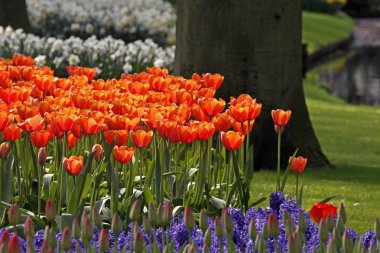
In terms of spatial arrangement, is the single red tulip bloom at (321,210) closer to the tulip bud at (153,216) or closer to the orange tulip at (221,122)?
the tulip bud at (153,216)

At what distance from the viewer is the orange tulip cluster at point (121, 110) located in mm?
5562

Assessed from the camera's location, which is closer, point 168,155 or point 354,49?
point 168,155

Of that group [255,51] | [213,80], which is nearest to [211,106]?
[213,80]

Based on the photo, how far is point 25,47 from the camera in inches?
566

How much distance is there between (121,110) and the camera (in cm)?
621

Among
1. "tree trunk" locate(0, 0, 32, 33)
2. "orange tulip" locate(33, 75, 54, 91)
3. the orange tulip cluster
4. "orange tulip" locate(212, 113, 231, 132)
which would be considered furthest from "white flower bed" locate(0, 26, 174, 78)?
"orange tulip" locate(212, 113, 231, 132)

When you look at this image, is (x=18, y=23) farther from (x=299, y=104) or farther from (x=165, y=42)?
(x=299, y=104)

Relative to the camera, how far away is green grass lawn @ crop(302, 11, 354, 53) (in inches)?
1403

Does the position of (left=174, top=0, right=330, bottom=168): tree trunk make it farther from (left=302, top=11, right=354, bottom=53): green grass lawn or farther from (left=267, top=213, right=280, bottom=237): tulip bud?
(left=302, top=11, right=354, bottom=53): green grass lawn

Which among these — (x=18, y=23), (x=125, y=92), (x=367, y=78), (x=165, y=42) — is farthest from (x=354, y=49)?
(x=125, y=92)

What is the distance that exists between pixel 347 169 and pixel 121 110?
A: 512cm

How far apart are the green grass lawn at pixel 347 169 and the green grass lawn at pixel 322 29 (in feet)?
54.3

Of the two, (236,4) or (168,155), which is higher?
(236,4)

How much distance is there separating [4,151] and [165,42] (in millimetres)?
16169
